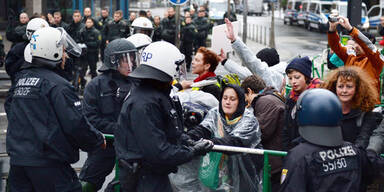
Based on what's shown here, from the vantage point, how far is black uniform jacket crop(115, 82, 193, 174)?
12.9ft

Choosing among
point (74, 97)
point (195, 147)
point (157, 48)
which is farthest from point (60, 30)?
point (195, 147)

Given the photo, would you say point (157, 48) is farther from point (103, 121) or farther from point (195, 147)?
point (103, 121)

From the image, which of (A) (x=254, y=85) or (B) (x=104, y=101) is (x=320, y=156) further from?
(B) (x=104, y=101)

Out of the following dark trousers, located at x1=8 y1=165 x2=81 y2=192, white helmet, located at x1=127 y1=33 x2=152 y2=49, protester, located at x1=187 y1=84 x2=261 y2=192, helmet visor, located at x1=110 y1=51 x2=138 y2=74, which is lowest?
dark trousers, located at x1=8 y1=165 x2=81 y2=192

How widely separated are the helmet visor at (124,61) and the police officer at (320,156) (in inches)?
95.6

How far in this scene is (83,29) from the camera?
14867 millimetres

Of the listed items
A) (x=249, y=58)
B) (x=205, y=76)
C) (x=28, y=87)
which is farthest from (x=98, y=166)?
(x=249, y=58)

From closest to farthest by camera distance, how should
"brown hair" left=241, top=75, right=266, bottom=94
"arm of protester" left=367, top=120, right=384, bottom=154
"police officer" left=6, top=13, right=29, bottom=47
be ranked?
"arm of protester" left=367, top=120, right=384, bottom=154 → "brown hair" left=241, top=75, right=266, bottom=94 → "police officer" left=6, top=13, right=29, bottom=47

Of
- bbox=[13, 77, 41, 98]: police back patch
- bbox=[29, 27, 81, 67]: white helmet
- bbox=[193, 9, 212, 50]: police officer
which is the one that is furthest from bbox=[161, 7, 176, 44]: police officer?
bbox=[13, 77, 41, 98]: police back patch

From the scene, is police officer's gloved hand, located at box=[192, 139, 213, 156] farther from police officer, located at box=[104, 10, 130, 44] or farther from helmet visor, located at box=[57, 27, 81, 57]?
police officer, located at box=[104, 10, 130, 44]

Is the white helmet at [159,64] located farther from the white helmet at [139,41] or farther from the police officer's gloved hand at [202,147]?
the white helmet at [139,41]

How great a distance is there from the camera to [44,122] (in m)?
4.43

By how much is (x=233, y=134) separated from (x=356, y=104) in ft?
3.27

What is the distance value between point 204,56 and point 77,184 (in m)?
2.30
